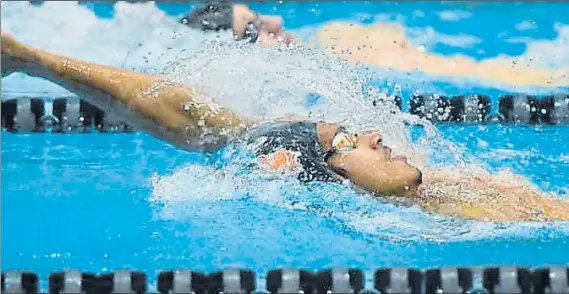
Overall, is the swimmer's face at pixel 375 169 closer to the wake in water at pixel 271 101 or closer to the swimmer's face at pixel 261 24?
the wake in water at pixel 271 101

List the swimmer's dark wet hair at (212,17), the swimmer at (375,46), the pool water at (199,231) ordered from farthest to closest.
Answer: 1. the swimmer's dark wet hair at (212,17)
2. the swimmer at (375,46)
3. the pool water at (199,231)

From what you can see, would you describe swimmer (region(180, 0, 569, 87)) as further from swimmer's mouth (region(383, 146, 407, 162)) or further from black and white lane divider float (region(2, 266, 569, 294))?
black and white lane divider float (region(2, 266, 569, 294))

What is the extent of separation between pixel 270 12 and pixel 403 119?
93cm

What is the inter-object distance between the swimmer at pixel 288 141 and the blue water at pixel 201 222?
0.17 ft

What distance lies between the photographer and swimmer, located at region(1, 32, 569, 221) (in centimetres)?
253

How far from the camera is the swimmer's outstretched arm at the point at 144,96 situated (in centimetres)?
286

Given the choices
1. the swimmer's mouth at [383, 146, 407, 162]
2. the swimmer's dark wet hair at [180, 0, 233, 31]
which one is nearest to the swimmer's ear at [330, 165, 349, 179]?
the swimmer's mouth at [383, 146, 407, 162]

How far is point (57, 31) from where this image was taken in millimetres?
3896

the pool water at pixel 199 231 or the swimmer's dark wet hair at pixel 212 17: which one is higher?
the swimmer's dark wet hair at pixel 212 17

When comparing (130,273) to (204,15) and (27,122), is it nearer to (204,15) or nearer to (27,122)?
(27,122)

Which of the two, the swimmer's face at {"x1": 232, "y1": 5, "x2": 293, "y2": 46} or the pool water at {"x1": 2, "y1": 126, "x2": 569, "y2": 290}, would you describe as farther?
the swimmer's face at {"x1": 232, "y1": 5, "x2": 293, "y2": 46}

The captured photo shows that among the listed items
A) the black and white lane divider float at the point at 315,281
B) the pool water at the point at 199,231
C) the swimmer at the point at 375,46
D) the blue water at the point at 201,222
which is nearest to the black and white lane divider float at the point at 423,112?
the blue water at the point at 201,222

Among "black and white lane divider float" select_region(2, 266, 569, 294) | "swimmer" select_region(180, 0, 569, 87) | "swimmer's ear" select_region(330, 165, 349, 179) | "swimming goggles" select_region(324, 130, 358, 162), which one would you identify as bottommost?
"black and white lane divider float" select_region(2, 266, 569, 294)

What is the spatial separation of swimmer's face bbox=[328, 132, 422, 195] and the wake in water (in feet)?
0.13
